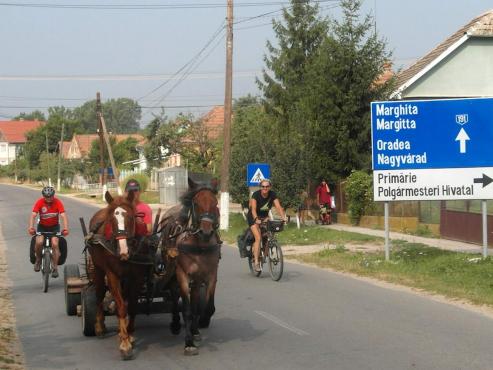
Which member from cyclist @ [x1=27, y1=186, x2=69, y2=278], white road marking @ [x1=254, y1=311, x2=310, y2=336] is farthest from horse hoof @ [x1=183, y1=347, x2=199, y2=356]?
cyclist @ [x1=27, y1=186, x2=69, y2=278]

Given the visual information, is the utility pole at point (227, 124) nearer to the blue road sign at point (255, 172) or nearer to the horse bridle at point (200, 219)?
the blue road sign at point (255, 172)

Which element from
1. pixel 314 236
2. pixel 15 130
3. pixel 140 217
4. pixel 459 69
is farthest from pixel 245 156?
pixel 15 130

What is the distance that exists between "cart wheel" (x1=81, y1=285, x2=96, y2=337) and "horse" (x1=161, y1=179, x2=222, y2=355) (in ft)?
4.37

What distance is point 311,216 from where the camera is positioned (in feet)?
102

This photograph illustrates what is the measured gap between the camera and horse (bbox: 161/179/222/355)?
27.3ft

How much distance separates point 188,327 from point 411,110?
9616mm

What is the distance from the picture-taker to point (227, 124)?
27.6 m

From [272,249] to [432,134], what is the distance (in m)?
4.33

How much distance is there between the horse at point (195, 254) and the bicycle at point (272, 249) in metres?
6.32

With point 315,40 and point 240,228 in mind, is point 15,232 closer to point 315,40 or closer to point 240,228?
point 240,228

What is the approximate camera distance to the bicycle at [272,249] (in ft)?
48.8

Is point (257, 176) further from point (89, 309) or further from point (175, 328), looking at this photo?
point (89, 309)

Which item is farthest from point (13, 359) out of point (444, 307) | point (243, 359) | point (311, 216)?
point (311, 216)

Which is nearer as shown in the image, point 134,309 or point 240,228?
point 134,309
